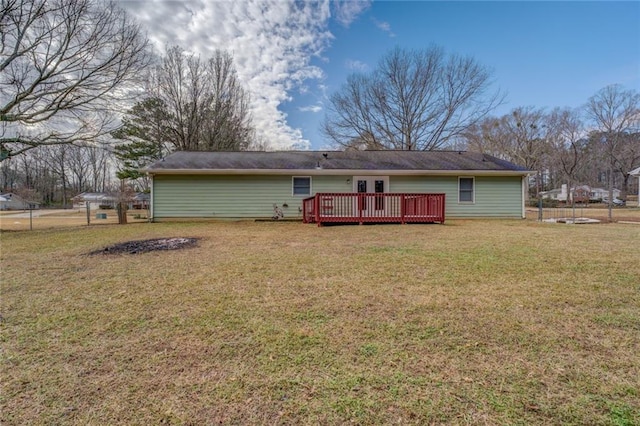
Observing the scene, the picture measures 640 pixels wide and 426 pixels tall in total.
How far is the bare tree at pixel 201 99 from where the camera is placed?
70.3 ft

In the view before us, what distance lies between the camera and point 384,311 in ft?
9.41

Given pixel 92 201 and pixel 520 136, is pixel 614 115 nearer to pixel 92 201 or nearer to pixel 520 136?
pixel 520 136

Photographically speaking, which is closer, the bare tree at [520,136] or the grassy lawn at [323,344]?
the grassy lawn at [323,344]

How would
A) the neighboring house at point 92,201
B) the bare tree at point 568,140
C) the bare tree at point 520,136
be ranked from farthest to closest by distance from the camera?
the neighboring house at point 92,201
the bare tree at point 568,140
the bare tree at point 520,136

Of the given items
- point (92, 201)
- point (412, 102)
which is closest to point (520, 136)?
point (412, 102)

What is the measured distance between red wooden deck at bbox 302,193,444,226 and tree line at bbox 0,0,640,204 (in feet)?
32.3

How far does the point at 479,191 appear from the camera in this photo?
43.3ft

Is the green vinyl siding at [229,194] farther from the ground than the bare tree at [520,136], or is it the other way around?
the bare tree at [520,136]

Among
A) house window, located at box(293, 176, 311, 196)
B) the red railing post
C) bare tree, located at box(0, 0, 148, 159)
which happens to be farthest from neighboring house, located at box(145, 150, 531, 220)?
bare tree, located at box(0, 0, 148, 159)

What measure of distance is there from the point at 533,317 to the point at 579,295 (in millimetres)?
1042

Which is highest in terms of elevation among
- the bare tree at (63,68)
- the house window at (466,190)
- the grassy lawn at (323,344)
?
the bare tree at (63,68)

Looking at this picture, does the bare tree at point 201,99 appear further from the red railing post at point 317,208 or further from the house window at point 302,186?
the red railing post at point 317,208

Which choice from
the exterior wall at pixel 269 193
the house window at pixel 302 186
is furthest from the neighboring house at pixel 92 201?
the house window at pixel 302 186

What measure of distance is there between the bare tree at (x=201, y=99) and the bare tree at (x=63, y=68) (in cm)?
1010
